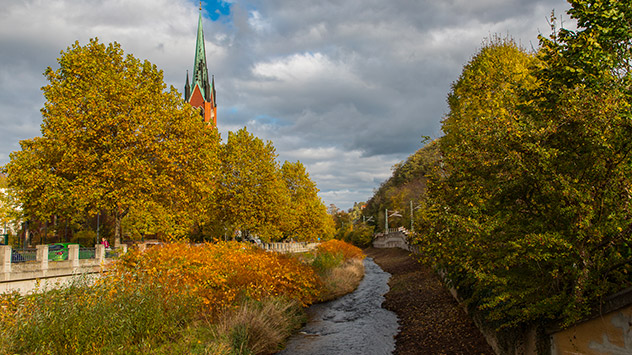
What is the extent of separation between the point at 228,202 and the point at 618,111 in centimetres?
3100

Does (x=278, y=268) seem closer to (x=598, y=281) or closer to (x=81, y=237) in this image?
(x=598, y=281)

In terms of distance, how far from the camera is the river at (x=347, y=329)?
14.0 metres

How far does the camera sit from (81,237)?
40062 mm

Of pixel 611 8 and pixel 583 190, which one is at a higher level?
pixel 611 8

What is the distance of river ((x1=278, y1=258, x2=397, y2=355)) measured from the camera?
1399 cm

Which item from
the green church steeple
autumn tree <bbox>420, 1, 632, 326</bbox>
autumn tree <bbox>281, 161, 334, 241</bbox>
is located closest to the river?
autumn tree <bbox>420, 1, 632, 326</bbox>

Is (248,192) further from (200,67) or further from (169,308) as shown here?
(200,67)

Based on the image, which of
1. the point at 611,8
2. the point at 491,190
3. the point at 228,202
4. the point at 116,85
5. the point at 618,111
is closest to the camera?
the point at 618,111

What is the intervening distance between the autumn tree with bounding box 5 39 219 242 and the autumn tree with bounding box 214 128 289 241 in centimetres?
852

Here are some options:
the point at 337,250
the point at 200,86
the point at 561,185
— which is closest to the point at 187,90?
the point at 200,86

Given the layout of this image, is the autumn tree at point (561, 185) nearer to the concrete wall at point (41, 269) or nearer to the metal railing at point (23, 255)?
the concrete wall at point (41, 269)

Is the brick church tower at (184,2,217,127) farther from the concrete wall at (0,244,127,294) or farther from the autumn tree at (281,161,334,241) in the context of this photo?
the concrete wall at (0,244,127,294)

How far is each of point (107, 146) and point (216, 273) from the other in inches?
511

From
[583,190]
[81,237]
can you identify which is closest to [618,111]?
[583,190]
